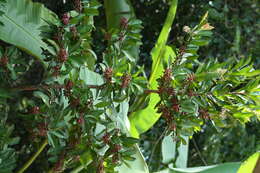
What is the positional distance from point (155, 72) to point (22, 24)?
32cm

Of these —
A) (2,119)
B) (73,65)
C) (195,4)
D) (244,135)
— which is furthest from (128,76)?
(244,135)

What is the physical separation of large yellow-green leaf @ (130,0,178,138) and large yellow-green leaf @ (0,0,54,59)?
0.83 ft

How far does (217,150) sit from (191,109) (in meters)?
0.71

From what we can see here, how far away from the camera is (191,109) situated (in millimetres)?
728

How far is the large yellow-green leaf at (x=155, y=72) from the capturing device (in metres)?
0.95

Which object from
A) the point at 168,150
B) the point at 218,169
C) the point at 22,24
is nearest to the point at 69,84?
the point at 22,24

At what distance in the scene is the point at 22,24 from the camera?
0.87 meters

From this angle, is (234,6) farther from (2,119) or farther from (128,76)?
(2,119)

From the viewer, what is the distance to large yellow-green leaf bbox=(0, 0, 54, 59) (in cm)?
84

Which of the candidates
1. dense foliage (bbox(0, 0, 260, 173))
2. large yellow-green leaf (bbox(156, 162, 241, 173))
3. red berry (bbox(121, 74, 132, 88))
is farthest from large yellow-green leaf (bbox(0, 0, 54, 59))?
large yellow-green leaf (bbox(156, 162, 241, 173))

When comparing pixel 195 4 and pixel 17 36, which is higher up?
pixel 195 4

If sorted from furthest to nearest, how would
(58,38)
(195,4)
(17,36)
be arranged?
(195,4)
(17,36)
(58,38)

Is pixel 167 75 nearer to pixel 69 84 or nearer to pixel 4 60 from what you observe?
pixel 69 84

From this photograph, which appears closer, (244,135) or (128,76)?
(128,76)
